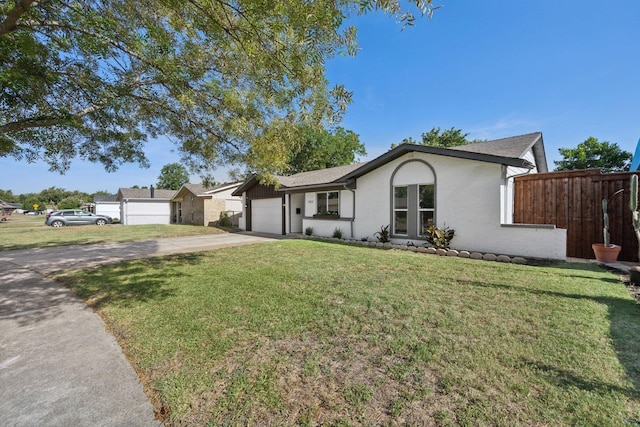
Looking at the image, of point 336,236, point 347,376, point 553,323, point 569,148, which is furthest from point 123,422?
point 569,148

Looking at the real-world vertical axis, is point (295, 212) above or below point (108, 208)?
below

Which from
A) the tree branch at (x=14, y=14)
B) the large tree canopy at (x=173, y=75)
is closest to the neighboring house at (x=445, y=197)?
the large tree canopy at (x=173, y=75)

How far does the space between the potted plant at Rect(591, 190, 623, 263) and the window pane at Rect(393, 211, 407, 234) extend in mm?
5242

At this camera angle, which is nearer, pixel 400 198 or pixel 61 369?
pixel 61 369

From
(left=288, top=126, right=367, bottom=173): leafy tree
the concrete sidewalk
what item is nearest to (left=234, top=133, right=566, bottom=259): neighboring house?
the concrete sidewalk

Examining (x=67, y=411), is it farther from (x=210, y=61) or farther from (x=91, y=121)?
(x=91, y=121)

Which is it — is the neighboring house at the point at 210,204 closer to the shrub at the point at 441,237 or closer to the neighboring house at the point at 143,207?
the neighboring house at the point at 143,207

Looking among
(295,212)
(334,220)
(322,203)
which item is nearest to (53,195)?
(295,212)

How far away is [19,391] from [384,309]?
4174 millimetres

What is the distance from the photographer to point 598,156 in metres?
23.9

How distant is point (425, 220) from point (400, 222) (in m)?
0.99

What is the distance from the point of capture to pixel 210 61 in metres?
6.14

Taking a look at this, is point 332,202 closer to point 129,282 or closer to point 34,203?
point 129,282

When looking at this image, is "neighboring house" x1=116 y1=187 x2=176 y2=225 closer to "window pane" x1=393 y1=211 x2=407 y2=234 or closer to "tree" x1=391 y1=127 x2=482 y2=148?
"tree" x1=391 y1=127 x2=482 y2=148
